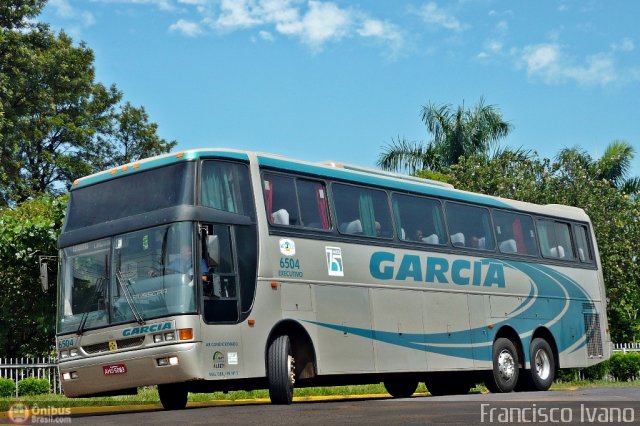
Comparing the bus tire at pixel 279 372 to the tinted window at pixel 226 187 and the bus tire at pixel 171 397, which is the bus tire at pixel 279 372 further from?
the bus tire at pixel 171 397

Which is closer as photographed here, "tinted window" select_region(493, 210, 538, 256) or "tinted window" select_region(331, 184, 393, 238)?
"tinted window" select_region(331, 184, 393, 238)

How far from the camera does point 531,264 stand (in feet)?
74.0

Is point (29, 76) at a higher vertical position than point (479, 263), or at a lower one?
A: higher

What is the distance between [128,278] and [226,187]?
1.93 meters

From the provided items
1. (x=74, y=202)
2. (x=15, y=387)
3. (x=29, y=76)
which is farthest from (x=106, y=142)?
(x=74, y=202)

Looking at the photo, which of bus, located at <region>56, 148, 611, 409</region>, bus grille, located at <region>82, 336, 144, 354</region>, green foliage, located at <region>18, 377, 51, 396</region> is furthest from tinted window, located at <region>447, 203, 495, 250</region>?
green foliage, located at <region>18, 377, 51, 396</region>

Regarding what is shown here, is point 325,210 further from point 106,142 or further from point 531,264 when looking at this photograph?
point 106,142

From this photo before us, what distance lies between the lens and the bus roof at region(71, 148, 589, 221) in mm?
15547

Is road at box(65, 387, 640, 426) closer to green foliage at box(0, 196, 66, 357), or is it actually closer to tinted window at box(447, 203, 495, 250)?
tinted window at box(447, 203, 495, 250)

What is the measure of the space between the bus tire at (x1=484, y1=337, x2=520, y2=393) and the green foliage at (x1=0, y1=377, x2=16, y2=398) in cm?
1069

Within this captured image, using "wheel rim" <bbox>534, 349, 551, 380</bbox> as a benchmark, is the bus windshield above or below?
above

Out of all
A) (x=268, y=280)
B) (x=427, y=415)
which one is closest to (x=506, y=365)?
(x=268, y=280)

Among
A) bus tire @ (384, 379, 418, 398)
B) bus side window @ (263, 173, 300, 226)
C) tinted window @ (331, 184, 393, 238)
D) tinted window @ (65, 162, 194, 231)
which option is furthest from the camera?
bus tire @ (384, 379, 418, 398)

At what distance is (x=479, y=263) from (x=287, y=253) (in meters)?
5.99
